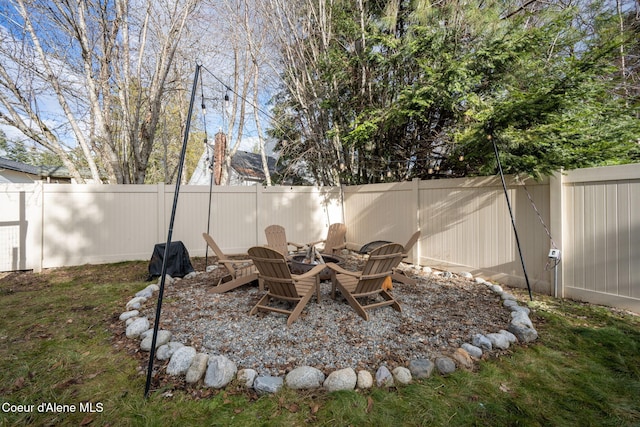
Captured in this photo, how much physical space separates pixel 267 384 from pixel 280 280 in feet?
3.60

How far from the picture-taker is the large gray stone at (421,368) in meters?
2.07

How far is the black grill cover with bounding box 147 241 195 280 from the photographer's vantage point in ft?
15.1

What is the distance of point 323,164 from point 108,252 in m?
5.65

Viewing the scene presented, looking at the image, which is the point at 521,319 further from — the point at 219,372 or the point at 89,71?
the point at 89,71

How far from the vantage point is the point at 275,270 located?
2932 mm

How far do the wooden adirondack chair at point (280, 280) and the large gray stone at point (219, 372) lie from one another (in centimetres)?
80

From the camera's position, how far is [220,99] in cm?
1037

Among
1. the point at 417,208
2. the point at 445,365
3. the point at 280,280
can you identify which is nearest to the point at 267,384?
the point at 280,280

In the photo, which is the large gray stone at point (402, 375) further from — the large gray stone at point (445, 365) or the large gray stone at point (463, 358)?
the large gray stone at point (463, 358)

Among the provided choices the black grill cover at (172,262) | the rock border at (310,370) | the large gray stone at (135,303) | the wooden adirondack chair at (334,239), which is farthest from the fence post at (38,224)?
the wooden adirondack chair at (334,239)

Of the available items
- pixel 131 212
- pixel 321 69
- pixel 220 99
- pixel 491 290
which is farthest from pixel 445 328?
pixel 220 99

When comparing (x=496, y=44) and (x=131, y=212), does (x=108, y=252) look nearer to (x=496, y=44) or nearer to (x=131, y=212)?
(x=131, y=212)

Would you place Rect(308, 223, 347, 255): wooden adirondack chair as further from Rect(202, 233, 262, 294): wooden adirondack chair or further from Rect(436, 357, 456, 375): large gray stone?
Rect(436, 357, 456, 375): large gray stone

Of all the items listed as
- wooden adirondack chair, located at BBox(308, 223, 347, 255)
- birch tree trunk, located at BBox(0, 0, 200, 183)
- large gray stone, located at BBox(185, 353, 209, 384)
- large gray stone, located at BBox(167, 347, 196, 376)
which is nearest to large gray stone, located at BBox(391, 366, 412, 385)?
large gray stone, located at BBox(185, 353, 209, 384)
